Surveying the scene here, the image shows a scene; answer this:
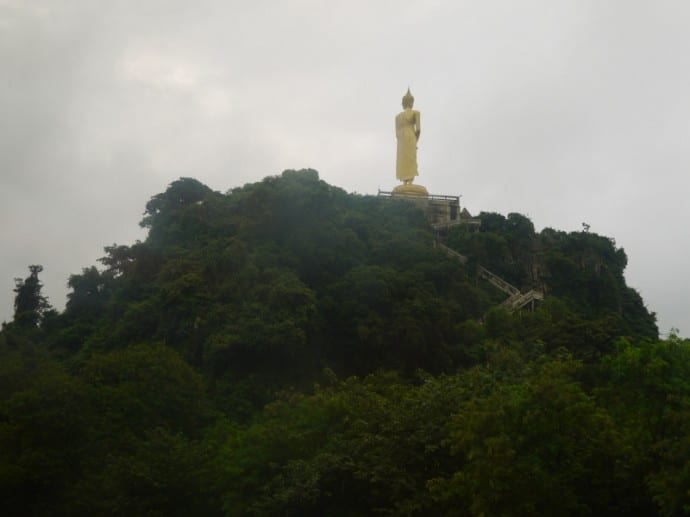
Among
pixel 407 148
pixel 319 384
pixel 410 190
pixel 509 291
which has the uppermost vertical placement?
pixel 407 148

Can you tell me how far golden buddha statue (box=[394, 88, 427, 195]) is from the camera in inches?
1880

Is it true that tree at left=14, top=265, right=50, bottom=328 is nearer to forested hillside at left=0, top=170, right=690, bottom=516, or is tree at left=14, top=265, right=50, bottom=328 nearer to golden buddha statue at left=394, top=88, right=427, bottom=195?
forested hillside at left=0, top=170, right=690, bottom=516

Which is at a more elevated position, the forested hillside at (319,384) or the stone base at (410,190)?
the stone base at (410,190)

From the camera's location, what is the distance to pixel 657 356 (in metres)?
16.8

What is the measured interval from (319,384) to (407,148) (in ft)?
80.5

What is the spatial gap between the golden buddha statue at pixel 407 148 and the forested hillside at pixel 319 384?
7.86 metres

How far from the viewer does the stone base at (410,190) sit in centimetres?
4712

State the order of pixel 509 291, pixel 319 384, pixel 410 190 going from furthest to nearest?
pixel 410 190 < pixel 509 291 < pixel 319 384

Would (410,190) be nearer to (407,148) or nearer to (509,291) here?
(407,148)

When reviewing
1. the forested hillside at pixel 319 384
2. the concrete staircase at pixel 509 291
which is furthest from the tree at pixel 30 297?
the concrete staircase at pixel 509 291

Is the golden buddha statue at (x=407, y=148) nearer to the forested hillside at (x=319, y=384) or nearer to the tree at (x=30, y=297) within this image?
the forested hillside at (x=319, y=384)

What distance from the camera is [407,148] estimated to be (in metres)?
48.1

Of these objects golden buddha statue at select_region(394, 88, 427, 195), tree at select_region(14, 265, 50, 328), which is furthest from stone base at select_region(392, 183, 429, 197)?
tree at select_region(14, 265, 50, 328)

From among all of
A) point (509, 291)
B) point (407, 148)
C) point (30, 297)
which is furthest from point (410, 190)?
point (30, 297)
